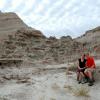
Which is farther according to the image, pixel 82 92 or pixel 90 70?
pixel 90 70

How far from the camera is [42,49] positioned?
20.6 metres

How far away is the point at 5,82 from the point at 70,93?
2.88 metres

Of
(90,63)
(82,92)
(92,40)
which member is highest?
(92,40)

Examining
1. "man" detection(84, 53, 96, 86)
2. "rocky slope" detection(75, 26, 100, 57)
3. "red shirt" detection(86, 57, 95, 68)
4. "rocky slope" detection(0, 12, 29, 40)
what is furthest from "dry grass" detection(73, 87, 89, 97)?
"rocky slope" detection(0, 12, 29, 40)

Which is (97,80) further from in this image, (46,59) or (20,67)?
(46,59)

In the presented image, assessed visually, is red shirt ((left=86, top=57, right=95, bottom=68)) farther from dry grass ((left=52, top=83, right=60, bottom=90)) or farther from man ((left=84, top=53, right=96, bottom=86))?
dry grass ((left=52, top=83, right=60, bottom=90))

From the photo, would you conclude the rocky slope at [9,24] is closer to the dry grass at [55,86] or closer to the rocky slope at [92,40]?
the rocky slope at [92,40]

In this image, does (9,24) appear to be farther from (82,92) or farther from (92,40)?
(82,92)

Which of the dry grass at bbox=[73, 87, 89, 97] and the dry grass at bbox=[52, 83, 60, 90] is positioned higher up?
the dry grass at bbox=[52, 83, 60, 90]

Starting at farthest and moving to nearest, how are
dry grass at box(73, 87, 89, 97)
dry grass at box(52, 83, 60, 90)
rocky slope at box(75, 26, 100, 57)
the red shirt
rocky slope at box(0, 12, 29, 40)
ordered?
rocky slope at box(0, 12, 29, 40) → rocky slope at box(75, 26, 100, 57) → the red shirt → dry grass at box(52, 83, 60, 90) → dry grass at box(73, 87, 89, 97)

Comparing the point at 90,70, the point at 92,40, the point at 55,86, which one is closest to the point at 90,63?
the point at 90,70

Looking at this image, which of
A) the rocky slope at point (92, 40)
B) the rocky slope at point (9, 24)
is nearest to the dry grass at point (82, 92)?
the rocky slope at point (92, 40)

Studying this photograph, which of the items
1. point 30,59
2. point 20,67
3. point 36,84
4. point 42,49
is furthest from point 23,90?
point 42,49

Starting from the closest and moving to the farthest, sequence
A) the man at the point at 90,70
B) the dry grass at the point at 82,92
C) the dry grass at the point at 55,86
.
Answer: the dry grass at the point at 82,92 < the dry grass at the point at 55,86 < the man at the point at 90,70
